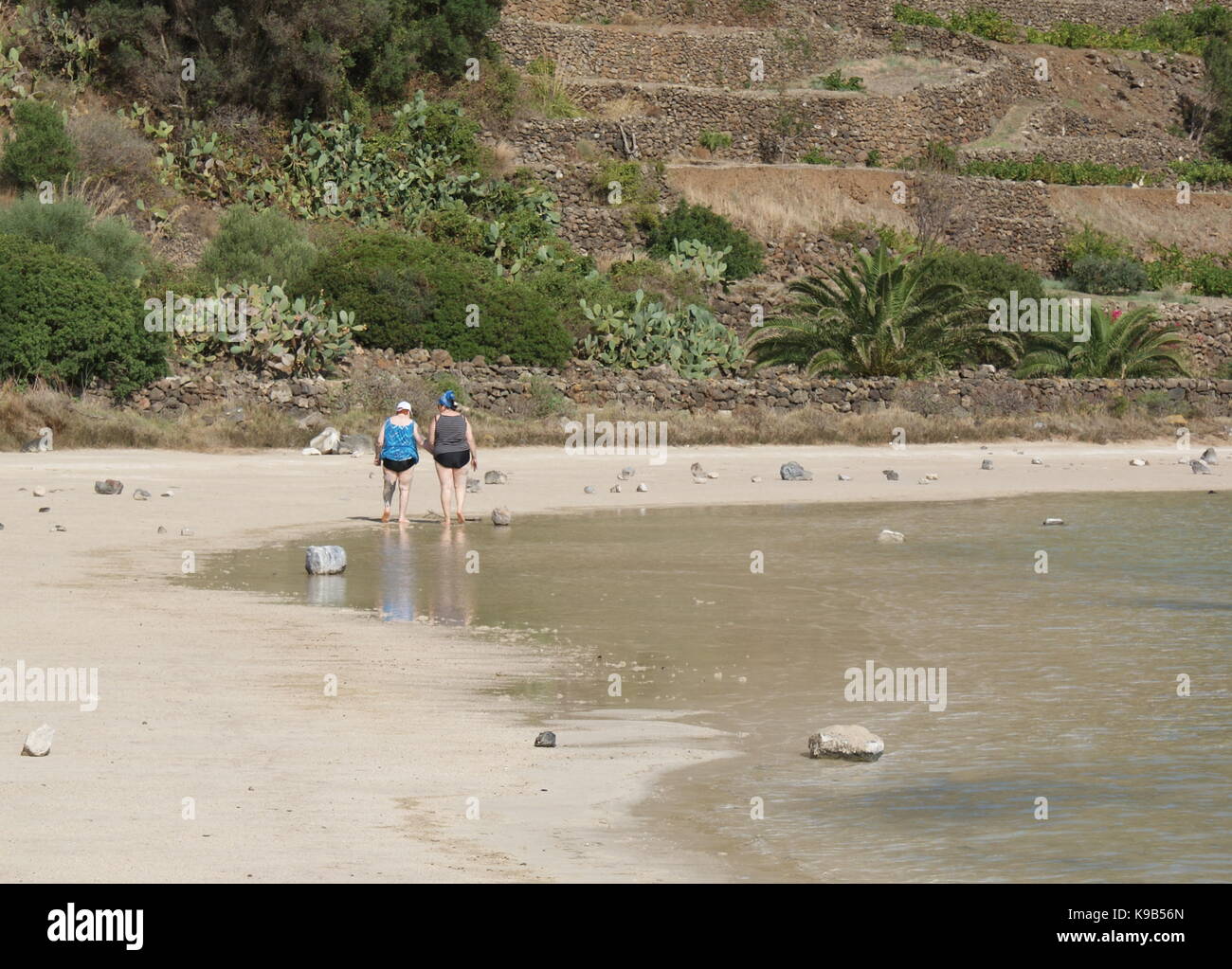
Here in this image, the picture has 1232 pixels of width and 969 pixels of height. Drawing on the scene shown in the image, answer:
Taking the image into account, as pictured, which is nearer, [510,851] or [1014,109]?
[510,851]

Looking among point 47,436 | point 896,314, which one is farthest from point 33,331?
point 896,314

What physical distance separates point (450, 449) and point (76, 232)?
1526 centimetres

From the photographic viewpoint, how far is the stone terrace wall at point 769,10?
58844 millimetres

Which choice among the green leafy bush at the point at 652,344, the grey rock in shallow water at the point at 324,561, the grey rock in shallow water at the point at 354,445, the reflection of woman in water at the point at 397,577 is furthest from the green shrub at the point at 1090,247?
the grey rock in shallow water at the point at 324,561

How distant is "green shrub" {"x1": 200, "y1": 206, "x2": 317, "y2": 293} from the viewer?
32188 millimetres

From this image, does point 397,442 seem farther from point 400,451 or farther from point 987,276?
point 987,276

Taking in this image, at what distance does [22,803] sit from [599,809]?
2277mm

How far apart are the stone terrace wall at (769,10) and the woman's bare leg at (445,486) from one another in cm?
4178

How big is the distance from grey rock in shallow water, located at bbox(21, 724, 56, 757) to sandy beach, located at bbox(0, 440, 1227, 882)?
0.15 feet

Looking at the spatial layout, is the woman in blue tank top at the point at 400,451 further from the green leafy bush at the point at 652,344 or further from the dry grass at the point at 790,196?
the dry grass at the point at 790,196

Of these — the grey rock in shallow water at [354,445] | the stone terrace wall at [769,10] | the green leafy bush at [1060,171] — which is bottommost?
the grey rock in shallow water at [354,445]

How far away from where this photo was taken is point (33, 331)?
1003 inches

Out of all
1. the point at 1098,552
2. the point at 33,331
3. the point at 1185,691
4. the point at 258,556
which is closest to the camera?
the point at 1185,691

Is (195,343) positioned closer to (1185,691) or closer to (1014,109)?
(1185,691)
